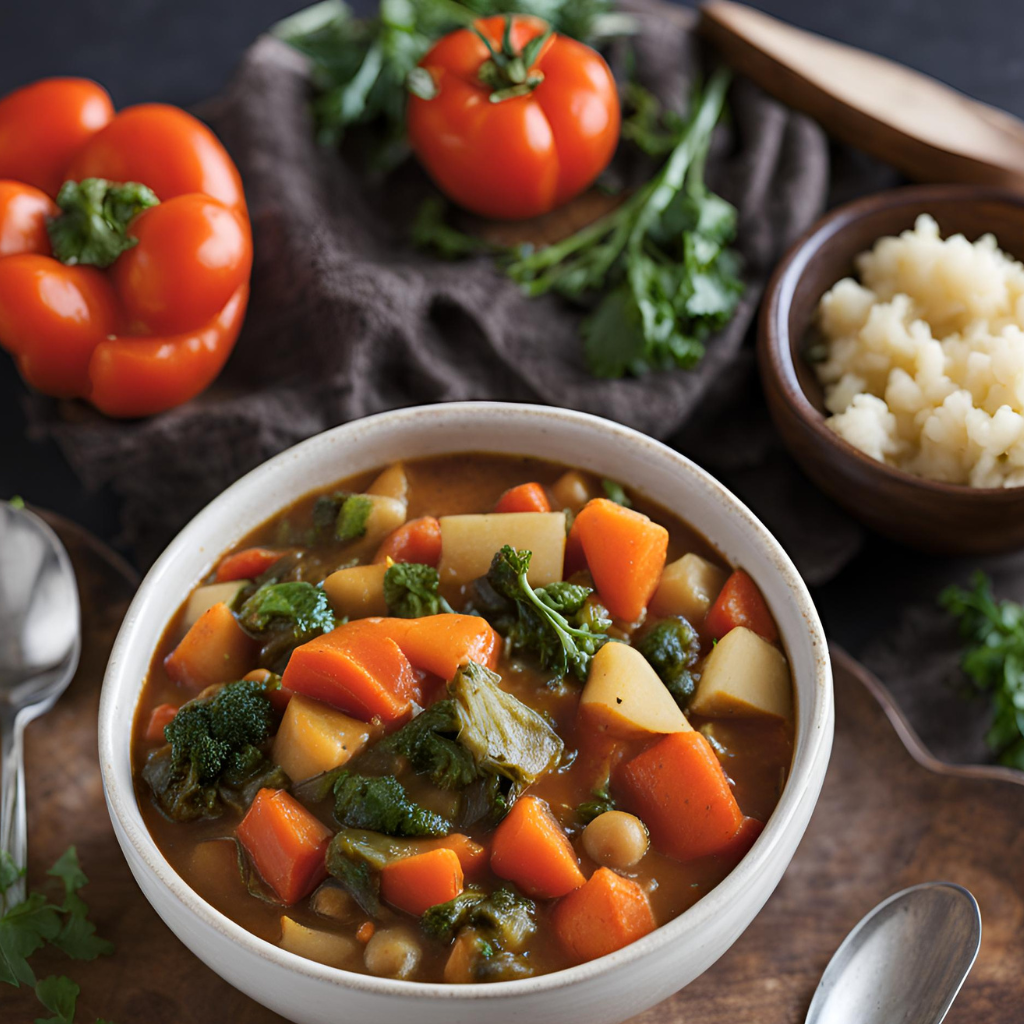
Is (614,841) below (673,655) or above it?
below

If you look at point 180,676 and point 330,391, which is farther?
point 330,391

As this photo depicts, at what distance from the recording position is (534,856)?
2.71 metres

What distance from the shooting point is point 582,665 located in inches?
119

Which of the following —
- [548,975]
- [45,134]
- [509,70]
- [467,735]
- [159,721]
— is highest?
[509,70]

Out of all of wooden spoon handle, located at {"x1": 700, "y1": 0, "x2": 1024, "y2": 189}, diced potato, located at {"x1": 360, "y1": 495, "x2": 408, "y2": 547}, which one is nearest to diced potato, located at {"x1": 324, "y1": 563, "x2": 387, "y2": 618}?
diced potato, located at {"x1": 360, "y1": 495, "x2": 408, "y2": 547}

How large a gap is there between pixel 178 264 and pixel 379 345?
0.78m

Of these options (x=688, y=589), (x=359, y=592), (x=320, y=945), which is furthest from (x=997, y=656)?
(x=320, y=945)

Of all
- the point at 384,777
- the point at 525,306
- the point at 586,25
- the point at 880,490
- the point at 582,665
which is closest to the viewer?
the point at 384,777

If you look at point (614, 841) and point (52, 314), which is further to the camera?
point (52, 314)

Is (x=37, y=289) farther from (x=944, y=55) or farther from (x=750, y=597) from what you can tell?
(x=944, y=55)

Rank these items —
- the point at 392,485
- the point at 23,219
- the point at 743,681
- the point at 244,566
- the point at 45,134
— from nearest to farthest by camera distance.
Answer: the point at 743,681
the point at 244,566
the point at 392,485
the point at 23,219
the point at 45,134

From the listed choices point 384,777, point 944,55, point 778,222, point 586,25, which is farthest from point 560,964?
point 944,55

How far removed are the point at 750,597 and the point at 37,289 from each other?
2.64m

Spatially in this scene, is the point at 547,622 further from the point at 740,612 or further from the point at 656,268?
the point at 656,268
